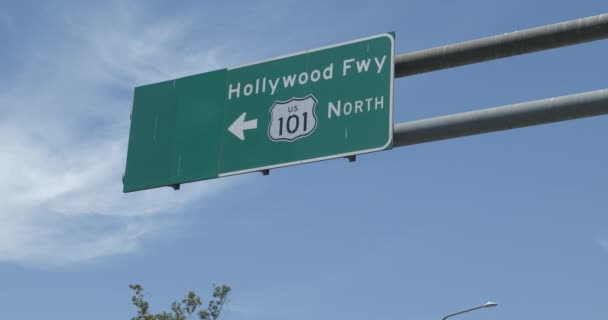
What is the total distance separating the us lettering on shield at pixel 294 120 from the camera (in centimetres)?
970

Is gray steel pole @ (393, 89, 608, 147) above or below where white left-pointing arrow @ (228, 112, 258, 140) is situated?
below

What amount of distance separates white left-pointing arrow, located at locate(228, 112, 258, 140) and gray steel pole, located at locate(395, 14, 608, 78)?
1705 millimetres

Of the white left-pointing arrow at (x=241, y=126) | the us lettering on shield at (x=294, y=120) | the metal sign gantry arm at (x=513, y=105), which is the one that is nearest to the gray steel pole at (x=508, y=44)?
the metal sign gantry arm at (x=513, y=105)

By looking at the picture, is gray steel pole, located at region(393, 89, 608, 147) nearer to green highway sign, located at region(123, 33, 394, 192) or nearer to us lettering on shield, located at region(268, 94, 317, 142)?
green highway sign, located at region(123, 33, 394, 192)

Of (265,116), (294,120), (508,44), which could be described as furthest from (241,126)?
(508,44)

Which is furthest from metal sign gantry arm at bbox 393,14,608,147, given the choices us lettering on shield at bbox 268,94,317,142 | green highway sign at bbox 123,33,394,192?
us lettering on shield at bbox 268,94,317,142

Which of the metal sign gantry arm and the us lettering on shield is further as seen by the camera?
the us lettering on shield

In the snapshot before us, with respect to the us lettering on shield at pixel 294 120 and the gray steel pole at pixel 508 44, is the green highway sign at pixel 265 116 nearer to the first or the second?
the us lettering on shield at pixel 294 120

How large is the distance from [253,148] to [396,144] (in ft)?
5.17

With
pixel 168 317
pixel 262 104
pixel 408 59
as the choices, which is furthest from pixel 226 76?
pixel 168 317

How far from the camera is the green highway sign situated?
9469mm

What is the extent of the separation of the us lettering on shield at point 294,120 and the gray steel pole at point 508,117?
3.68 feet

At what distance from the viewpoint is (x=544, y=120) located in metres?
8.31

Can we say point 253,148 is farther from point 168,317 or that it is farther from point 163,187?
point 168,317
